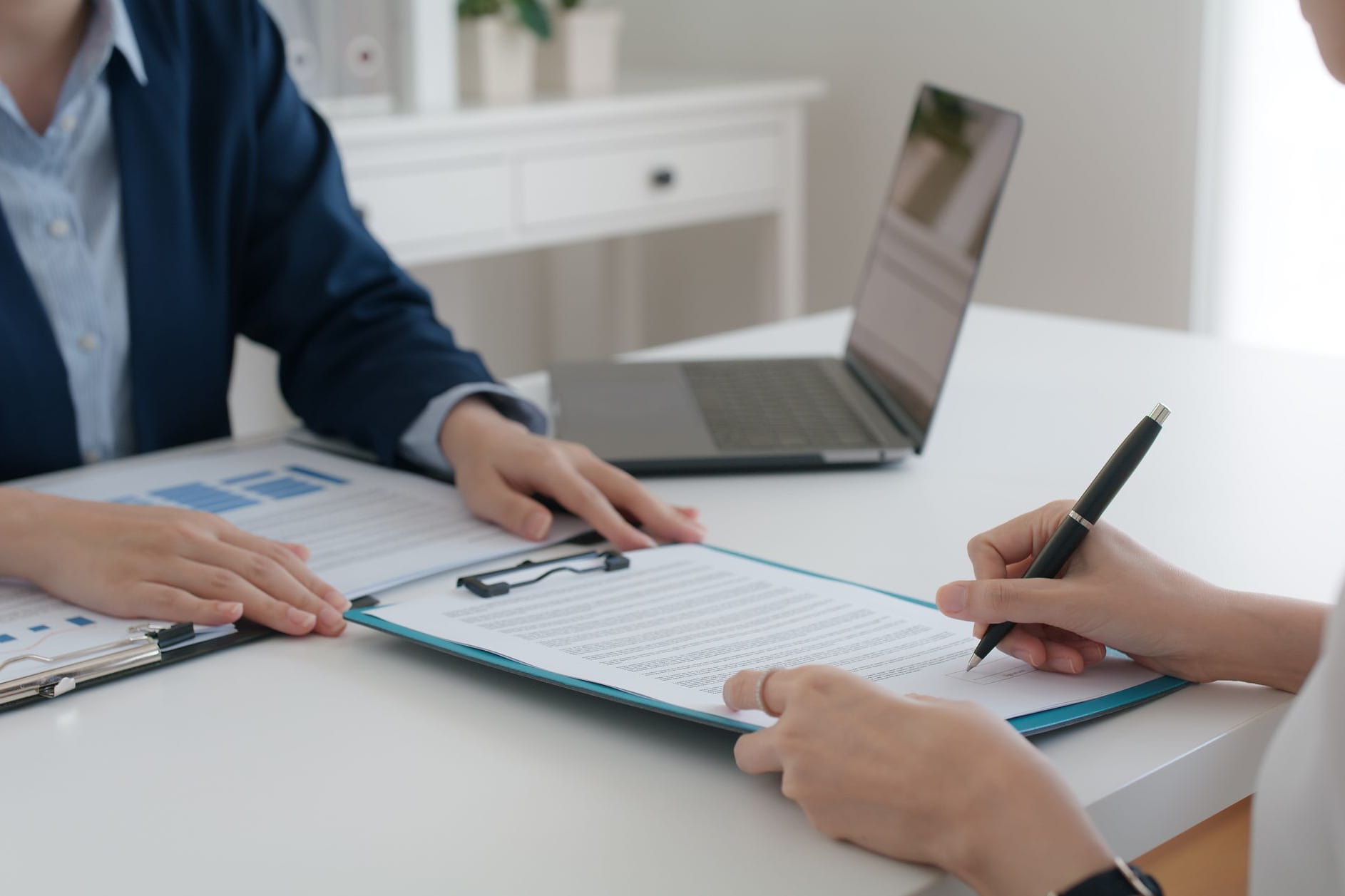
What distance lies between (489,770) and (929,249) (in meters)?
0.69

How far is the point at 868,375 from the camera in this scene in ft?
4.16

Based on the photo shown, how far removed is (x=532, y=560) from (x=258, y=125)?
592 mm

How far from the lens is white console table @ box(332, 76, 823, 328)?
2.27m

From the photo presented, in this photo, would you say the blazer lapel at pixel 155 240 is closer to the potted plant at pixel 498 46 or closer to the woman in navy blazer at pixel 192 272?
the woman in navy blazer at pixel 192 272

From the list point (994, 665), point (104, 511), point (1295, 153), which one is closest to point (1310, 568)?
point (994, 665)

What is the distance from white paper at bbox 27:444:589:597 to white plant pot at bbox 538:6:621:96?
1.68 meters

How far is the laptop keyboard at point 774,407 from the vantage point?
1.10 m

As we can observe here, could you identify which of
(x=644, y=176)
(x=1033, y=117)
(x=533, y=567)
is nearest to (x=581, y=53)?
(x=644, y=176)

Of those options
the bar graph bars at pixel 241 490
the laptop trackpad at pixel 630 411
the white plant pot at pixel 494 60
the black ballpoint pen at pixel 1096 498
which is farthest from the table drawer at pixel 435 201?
the black ballpoint pen at pixel 1096 498

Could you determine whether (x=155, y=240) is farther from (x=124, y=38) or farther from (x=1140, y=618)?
(x=1140, y=618)

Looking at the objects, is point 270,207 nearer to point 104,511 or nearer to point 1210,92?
point 104,511

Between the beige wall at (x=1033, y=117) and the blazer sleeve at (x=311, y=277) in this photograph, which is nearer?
the blazer sleeve at (x=311, y=277)

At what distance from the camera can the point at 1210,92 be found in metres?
2.41

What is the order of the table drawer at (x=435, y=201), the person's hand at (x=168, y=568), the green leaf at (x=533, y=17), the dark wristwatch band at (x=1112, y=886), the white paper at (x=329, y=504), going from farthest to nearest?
1. the green leaf at (x=533, y=17)
2. the table drawer at (x=435, y=201)
3. the white paper at (x=329, y=504)
4. the person's hand at (x=168, y=568)
5. the dark wristwatch band at (x=1112, y=886)
